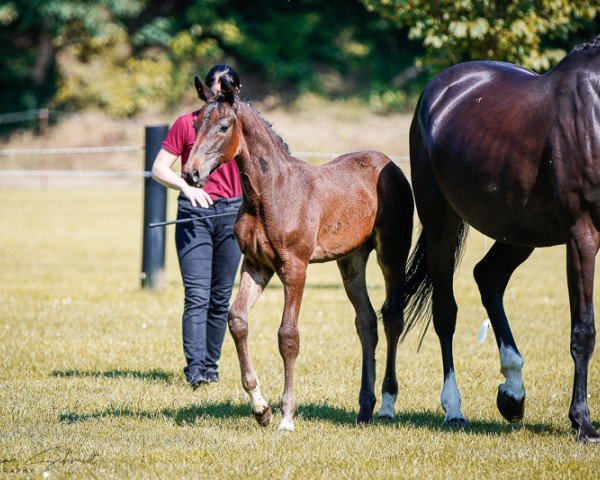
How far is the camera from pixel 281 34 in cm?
3716

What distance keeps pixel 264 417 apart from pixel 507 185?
2.01m

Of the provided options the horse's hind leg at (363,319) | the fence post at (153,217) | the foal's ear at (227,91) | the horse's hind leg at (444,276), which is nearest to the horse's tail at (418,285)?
the horse's hind leg at (444,276)

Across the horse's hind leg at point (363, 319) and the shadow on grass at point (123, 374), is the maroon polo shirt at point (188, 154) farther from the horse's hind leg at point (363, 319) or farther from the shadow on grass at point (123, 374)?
the shadow on grass at point (123, 374)

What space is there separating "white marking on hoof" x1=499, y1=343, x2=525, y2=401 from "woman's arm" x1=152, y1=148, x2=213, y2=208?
234cm

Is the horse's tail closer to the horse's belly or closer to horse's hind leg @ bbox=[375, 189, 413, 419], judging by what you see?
horse's hind leg @ bbox=[375, 189, 413, 419]

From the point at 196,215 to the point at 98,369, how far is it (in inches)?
62.8

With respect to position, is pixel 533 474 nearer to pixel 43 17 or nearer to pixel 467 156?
pixel 467 156

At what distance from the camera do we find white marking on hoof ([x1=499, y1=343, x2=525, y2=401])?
5742mm

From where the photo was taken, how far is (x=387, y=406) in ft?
19.7

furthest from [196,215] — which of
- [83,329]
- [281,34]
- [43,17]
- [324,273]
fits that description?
[281,34]

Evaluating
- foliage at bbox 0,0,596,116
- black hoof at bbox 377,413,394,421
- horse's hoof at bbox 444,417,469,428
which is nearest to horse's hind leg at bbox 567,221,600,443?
→ horse's hoof at bbox 444,417,469,428

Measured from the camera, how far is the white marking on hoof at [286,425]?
544 centimetres

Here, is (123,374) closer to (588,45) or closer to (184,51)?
(588,45)

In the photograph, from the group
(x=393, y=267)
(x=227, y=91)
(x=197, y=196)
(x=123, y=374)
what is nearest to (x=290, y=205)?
(x=227, y=91)
